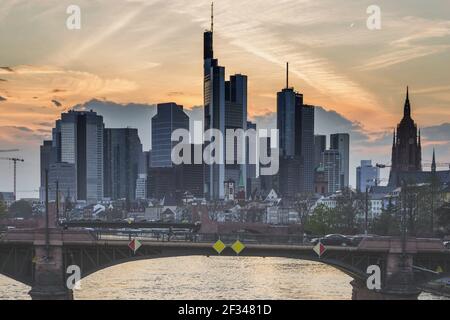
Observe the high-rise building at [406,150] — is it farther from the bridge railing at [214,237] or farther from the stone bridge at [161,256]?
the stone bridge at [161,256]

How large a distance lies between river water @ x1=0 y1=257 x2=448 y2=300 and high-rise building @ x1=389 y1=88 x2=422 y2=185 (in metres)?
91.4

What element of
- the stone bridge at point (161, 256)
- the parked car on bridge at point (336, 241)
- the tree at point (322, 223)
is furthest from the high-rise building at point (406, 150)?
the stone bridge at point (161, 256)

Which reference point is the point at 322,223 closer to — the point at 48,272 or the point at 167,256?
the point at 167,256

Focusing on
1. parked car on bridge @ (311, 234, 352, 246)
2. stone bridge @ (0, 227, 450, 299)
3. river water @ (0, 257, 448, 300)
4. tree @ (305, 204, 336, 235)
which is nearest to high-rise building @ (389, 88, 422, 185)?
tree @ (305, 204, 336, 235)

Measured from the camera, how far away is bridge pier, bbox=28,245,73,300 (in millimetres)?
50562

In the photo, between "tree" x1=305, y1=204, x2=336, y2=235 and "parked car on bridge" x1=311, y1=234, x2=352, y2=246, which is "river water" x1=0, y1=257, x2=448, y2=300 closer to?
"parked car on bridge" x1=311, y1=234, x2=352, y2=246

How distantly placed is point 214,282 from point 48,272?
2248 cm

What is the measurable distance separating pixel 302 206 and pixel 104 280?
332 feet

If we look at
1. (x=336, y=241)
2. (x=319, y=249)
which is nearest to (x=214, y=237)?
(x=336, y=241)

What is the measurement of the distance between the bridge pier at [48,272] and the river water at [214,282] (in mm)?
6192

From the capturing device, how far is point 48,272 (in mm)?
50531

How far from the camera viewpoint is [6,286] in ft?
213
